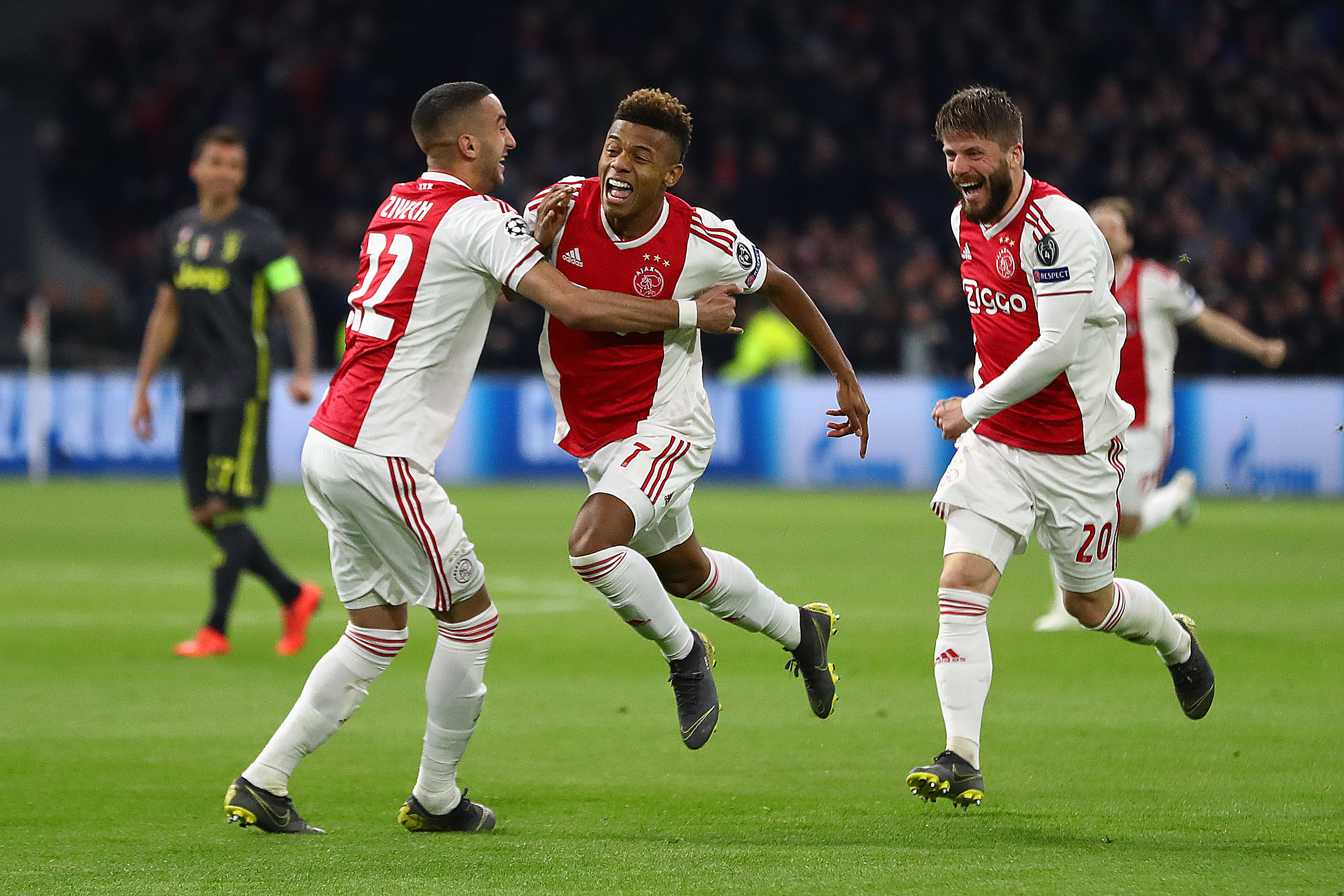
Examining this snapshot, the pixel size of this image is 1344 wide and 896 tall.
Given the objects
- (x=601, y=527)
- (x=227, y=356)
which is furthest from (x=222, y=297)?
(x=601, y=527)

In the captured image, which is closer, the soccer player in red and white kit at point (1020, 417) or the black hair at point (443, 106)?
the black hair at point (443, 106)

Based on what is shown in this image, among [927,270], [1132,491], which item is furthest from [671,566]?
[927,270]

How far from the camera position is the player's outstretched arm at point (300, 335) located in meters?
8.30

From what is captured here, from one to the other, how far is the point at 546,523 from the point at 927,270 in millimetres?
8628

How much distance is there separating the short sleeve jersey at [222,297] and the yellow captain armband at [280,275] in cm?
2

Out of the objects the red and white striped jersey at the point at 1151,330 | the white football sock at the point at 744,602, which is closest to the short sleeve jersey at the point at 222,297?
the white football sock at the point at 744,602

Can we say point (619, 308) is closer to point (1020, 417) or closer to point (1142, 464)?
point (1020, 417)

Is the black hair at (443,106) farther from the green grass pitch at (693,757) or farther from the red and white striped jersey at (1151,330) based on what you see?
the red and white striped jersey at (1151,330)

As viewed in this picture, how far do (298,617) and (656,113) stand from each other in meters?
4.05

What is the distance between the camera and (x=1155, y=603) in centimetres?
572

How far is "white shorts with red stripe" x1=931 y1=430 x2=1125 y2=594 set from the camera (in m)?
5.43

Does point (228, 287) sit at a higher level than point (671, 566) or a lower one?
higher

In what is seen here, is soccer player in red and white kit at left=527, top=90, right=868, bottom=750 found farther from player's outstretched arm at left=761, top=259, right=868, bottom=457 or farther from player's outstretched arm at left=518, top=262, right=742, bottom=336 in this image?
player's outstretched arm at left=518, top=262, right=742, bottom=336

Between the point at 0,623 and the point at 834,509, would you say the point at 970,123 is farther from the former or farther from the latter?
the point at 834,509
